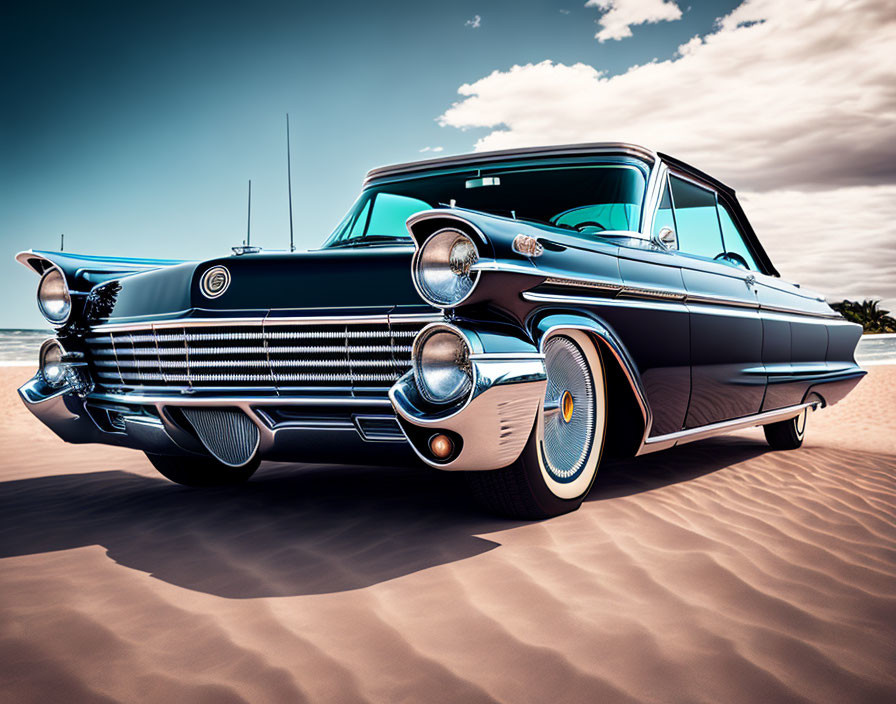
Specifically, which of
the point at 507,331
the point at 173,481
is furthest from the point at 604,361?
the point at 173,481

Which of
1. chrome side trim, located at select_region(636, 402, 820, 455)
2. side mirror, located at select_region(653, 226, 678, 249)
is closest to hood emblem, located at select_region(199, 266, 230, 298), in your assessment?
chrome side trim, located at select_region(636, 402, 820, 455)

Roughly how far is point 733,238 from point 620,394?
7.76 feet

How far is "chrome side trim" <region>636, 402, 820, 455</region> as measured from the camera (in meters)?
3.48

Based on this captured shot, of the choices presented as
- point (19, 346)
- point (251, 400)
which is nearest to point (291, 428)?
point (251, 400)

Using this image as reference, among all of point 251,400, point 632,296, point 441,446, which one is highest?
point 632,296

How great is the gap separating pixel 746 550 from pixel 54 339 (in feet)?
10.7

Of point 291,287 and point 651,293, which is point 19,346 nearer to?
point 291,287

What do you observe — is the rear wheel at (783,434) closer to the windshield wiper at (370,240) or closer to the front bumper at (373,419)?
the windshield wiper at (370,240)

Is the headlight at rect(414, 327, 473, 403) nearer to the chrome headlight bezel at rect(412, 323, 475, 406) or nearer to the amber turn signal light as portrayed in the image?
the chrome headlight bezel at rect(412, 323, 475, 406)

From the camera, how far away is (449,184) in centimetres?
417

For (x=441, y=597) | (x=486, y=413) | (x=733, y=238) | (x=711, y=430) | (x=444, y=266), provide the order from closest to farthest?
1. (x=441, y=597)
2. (x=486, y=413)
3. (x=444, y=266)
4. (x=711, y=430)
5. (x=733, y=238)

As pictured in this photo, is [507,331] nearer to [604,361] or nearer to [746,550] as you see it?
[604,361]

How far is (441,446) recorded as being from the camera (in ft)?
8.46

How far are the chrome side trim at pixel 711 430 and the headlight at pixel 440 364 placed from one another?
1193mm
